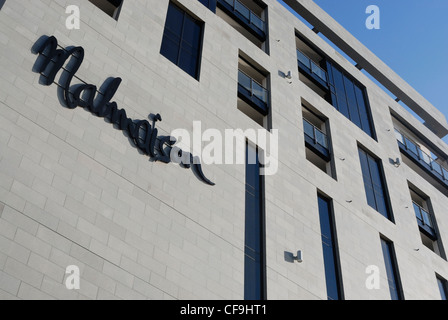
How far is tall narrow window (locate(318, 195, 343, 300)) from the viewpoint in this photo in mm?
21484

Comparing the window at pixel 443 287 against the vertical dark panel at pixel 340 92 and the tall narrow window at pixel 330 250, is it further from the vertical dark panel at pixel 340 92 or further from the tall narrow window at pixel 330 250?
the vertical dark panel at pixel 340 92

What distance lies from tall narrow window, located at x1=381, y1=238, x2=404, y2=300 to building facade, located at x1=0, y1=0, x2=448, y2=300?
3.8 inches

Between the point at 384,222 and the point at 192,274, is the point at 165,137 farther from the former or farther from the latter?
Result: the point at 384,222

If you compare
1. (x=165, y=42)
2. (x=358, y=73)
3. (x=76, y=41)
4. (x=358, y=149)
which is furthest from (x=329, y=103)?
(x=76, y=41)

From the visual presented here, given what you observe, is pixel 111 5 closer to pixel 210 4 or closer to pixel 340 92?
pixel 210 4

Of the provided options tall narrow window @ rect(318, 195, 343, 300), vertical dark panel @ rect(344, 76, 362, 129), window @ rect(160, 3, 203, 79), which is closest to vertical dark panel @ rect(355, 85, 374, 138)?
vertical dark panel @ rect(344, 76, 362, 129)

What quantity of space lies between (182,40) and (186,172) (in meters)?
7.82

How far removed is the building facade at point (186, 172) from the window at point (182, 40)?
0.24 feet

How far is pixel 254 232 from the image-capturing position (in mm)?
20078

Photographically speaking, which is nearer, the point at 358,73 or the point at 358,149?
the point at 358,149

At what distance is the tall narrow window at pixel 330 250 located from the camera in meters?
21.5

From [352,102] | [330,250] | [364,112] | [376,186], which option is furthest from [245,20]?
[330,250]

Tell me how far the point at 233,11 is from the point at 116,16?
30.6 ft
